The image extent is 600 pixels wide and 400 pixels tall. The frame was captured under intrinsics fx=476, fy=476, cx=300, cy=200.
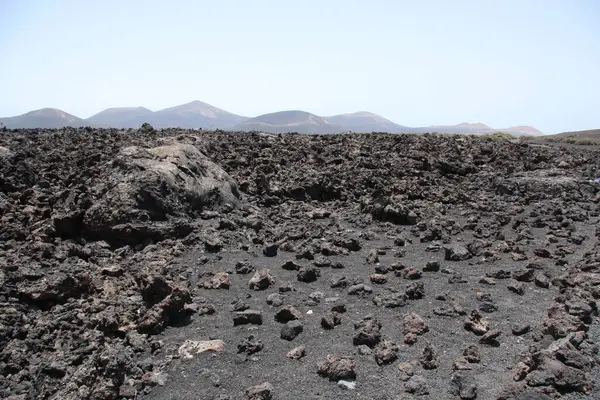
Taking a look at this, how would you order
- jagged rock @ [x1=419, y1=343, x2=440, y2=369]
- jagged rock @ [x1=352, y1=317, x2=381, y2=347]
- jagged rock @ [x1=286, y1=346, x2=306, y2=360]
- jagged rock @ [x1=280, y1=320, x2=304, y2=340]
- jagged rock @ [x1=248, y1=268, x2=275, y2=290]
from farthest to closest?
jagged rock @ [x1=248, y1=268, x2=275, y2=290] < jagged rock @ [x1=280, y1=320, x2=304, y2=340] < jagged rock @ [x1=352, y1=317, x2=381, y2=347] < jagged rock @ [x1=286, y1=346, x2=306, y2=360] < jagged rock @ [x1=419, y1=343, x2=440, y2=369]

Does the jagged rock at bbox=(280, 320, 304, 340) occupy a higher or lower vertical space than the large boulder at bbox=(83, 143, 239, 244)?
lower

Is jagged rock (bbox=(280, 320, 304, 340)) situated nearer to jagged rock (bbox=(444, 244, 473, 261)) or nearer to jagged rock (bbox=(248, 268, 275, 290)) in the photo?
jagged rock (bbox=(248, 268, 275, 290))

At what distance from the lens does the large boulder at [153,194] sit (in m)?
7.46

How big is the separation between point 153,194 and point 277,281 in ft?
9.43

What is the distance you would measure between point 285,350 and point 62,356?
6.88 ft

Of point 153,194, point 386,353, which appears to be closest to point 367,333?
point 386,353

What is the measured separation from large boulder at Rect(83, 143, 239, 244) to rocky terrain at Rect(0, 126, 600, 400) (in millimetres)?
33

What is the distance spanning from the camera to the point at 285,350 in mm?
4812

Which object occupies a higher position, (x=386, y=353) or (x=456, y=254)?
(x=456, y=254)

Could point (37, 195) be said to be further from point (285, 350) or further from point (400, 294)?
point (400, 294)

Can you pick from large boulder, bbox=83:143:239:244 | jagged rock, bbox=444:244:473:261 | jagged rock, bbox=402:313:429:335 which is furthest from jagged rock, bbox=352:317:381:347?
large boulder, bbox=83:143:239:244

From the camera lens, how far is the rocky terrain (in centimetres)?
425

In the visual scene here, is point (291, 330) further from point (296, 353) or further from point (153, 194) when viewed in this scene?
point (153, 194)

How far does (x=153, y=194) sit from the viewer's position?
316 inches
